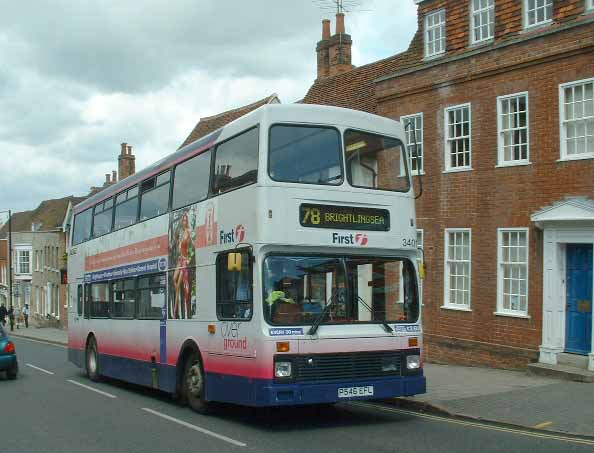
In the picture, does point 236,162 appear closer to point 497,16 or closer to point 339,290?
point 339,290

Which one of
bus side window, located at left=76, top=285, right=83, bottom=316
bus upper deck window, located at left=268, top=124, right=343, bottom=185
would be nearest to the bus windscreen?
bus upper deck window, located at left=268, top=124, right=343, bottom=185

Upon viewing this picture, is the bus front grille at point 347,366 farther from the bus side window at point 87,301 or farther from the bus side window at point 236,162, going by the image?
the bus side window at point 87,301

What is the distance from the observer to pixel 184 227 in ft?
43.3

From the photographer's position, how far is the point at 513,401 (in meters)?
12.6

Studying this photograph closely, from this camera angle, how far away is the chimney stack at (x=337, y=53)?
1161 inches

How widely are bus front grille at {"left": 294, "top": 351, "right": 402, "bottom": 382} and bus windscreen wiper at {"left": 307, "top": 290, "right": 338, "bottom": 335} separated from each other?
32cm

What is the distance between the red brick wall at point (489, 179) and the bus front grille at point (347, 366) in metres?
7.77

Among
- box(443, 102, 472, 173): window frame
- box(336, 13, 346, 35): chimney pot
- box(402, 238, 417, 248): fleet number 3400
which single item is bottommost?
box(402, 238, 417, 248): fleet number 3400

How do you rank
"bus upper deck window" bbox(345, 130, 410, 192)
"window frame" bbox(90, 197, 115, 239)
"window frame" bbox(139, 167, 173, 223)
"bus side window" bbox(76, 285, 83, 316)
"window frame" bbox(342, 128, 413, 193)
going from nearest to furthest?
1. "window frame" bbox(342, 128, 413, 193)
2. "bus upper deck window" bbox(345, 130, 410, 192)
3. "window frame" bbox(139, 167, 173, 223)
4. "window frame" bbox(90, 197, 115, 239)
5. "bus side window" bbox(76, 285, 83, 316)

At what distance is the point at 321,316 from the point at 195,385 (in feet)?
10.1

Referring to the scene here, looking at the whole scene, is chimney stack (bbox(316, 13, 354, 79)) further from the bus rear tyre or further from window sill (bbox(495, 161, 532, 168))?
the bus rear tyre

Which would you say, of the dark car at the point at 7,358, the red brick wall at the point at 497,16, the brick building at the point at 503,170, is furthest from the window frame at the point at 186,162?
the red brick wall at the point at 497,16

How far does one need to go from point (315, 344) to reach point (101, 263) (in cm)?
914

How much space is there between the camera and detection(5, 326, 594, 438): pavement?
10852 mm
